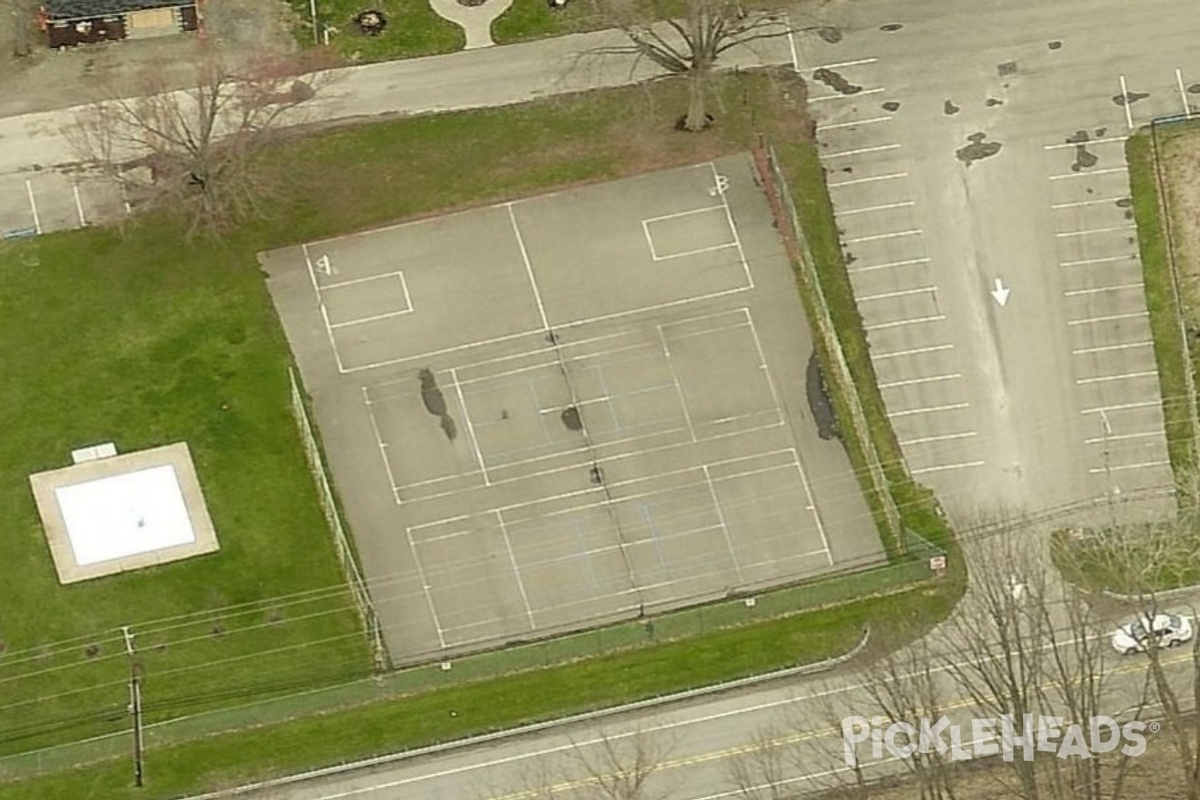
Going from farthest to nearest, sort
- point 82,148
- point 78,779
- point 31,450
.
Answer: point 82,148 → point 31,450 → point 78,779

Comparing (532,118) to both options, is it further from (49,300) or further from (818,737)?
(818,737)

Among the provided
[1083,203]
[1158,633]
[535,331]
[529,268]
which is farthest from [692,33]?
[1158,633]

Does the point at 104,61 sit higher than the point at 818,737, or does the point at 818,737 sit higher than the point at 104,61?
the point at 104,61

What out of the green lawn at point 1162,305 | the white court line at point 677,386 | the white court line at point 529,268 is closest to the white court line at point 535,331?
the white court line at point 529,268

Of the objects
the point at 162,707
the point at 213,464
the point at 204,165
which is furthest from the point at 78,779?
the point at 204,165

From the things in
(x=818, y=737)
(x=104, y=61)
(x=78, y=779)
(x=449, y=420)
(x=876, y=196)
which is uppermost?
(x=104, y=61)

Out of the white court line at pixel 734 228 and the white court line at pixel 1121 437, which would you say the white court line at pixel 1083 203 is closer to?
the white court line at pixel 1121 437
